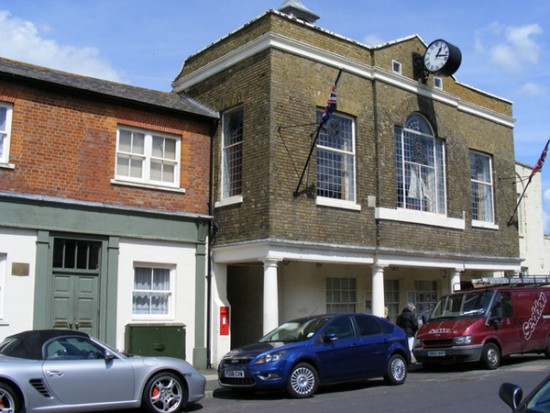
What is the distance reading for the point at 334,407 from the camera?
10.4m

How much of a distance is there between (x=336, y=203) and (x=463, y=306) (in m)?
4.07

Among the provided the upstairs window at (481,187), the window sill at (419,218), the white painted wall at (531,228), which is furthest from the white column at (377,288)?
the white painted wall at (531,228)

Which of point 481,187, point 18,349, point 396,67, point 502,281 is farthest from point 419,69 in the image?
point 18,349

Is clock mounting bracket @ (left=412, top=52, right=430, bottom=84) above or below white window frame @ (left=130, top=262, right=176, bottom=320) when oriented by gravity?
above

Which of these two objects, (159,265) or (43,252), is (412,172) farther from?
(43,252)

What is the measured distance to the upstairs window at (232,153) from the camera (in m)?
17.2

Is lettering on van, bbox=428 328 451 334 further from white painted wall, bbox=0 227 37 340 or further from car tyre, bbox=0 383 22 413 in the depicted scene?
car tyre, bbox=0 383 22 413

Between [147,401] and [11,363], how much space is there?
2.02m

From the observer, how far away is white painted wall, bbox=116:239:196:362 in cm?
1512

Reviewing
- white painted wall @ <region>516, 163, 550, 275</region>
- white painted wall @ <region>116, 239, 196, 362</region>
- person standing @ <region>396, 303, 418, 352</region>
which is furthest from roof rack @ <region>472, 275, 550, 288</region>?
white painted wall @ <region>516, 163, 550, 275</region>

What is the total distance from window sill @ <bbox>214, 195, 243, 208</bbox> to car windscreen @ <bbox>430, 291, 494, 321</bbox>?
566 cm

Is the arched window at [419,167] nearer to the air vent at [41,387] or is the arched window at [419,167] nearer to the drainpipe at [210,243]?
the drainpipe at [210,243]

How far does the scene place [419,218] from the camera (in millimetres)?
19172

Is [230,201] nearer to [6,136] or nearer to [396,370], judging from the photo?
[6,136]
